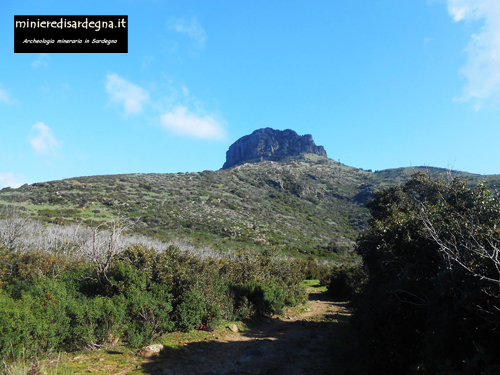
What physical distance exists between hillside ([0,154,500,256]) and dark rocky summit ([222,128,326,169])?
54.5 metres

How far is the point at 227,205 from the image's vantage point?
64.4m

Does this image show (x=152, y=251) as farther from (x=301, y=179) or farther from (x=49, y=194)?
(x=301, y=179)

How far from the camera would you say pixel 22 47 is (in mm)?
11297

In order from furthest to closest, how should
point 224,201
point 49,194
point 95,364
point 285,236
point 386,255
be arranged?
point 224,201, point 285,236, point 49,194, point 386,255, point 95,364

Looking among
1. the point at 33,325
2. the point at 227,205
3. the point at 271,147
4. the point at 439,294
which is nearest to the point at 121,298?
the point at 33,325

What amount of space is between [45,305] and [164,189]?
62.5 metres

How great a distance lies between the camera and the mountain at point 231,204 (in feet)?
153

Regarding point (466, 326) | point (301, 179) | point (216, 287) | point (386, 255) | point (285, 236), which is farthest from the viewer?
point (301, 179)

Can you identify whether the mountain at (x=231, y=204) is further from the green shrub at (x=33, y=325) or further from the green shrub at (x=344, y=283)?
the green shrub at (x=33, y=325)

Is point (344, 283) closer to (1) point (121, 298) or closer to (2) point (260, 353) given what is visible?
(2) point (260, 353)

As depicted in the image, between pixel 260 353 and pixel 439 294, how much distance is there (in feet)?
22.6

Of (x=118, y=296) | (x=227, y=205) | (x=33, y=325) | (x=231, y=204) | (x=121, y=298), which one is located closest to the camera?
(x=33, y=325)

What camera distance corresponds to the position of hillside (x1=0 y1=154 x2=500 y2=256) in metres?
46.8

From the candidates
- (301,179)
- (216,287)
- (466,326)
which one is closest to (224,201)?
(301,179)
